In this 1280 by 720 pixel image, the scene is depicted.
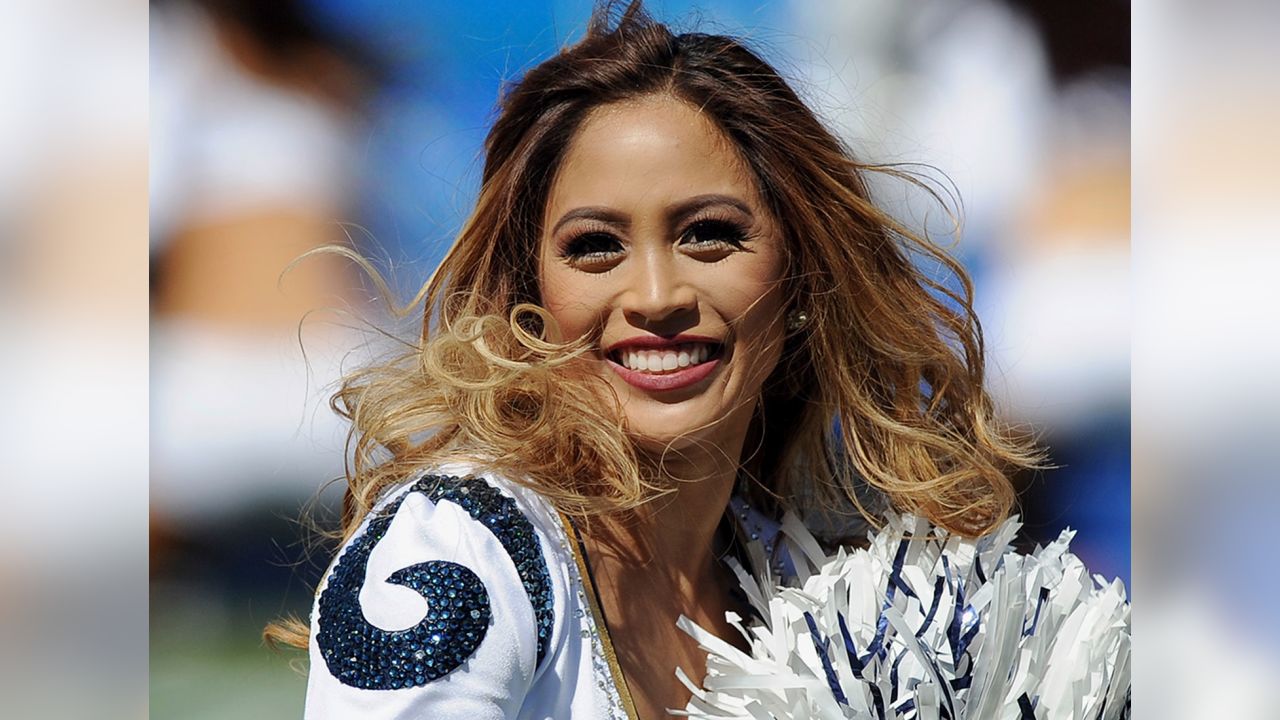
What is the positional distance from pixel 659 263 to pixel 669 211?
0.05 m

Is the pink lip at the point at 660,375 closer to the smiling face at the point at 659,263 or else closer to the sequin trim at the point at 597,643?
the smiling face at the point at 659,263

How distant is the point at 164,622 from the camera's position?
153 cm

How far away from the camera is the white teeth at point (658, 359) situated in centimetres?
102

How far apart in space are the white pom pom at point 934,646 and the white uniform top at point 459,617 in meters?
0.13

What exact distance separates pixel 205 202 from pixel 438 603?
2.87 ft

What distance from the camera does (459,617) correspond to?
2.50 ft

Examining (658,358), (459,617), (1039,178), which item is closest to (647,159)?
(658,358)

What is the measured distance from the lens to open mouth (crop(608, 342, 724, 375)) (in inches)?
40.0

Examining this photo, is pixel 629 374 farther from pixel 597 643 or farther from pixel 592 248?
pixel 597 643

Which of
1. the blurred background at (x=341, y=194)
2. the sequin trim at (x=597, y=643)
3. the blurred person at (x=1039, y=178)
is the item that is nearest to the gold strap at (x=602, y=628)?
the sequin trim at (x=597, y=643)
